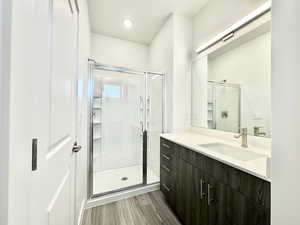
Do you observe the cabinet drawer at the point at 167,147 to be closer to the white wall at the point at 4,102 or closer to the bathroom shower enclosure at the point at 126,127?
the bathroom shower enclosure at the point at 126,127

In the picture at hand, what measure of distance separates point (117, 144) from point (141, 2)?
7.99ft

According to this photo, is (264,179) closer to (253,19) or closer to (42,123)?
(42,123)

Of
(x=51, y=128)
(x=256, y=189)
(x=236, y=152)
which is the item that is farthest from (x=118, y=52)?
(x=256, y=189)

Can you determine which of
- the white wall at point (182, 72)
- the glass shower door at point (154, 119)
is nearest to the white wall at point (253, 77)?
the white wall at point (182, 72)

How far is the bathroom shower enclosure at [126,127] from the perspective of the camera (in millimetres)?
2295

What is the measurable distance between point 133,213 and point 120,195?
35cm

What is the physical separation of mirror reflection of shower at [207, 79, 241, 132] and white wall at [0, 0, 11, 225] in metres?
1.78

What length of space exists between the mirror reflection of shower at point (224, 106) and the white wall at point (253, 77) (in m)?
0.06

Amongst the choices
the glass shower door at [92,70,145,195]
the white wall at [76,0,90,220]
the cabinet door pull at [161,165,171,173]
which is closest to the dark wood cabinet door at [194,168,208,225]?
the cabinet door pull at [161,165,171,173]

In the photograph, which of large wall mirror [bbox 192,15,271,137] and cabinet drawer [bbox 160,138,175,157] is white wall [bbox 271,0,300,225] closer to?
large wall mirror [bbox 192,15,271,137]

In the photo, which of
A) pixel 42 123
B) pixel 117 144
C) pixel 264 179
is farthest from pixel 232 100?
pixel 117 144

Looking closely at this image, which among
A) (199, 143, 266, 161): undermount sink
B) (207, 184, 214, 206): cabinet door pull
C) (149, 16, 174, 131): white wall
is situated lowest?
(207, 184, 214, 206): cabinet door pull

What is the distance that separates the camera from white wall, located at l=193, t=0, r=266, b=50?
4.66 feet

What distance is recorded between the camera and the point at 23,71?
0.36 meters
